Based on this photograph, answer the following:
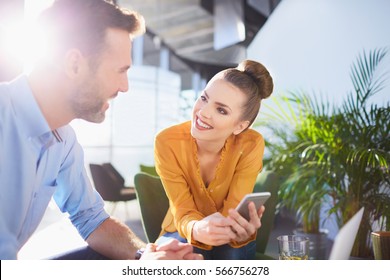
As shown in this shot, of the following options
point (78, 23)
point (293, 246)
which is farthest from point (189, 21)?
point (293, 246)

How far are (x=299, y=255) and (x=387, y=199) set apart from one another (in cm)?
107

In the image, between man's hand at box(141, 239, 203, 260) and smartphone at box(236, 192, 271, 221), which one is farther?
man's hand at box(141, 239, 203, 260)

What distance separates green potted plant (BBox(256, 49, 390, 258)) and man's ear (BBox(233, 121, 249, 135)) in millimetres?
706

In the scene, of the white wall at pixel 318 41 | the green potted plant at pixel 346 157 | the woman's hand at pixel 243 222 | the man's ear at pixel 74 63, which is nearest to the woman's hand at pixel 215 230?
the woman's hand at pixel 243 222

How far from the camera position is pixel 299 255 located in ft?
3.61

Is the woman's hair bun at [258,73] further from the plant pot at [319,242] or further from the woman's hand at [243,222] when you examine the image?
the plant pot at [319,242]

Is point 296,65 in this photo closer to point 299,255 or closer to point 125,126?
point 299,255

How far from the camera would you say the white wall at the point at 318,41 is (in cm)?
208

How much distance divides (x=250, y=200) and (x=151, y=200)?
2.58ft

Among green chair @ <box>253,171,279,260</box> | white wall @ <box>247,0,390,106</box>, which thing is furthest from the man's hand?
white wall @ <box>247,0,390,106</box>

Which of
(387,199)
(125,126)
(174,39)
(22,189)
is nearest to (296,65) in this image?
(387,199)

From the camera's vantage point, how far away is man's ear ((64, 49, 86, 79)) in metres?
1.11

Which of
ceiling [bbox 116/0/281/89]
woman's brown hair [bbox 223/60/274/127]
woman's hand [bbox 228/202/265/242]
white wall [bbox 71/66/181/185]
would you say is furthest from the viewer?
A: white wall [bbox 71/66/181/185]

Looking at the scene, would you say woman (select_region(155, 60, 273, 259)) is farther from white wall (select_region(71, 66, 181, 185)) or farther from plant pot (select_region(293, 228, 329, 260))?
white wall (select_region(71, 66, 181, 185))
